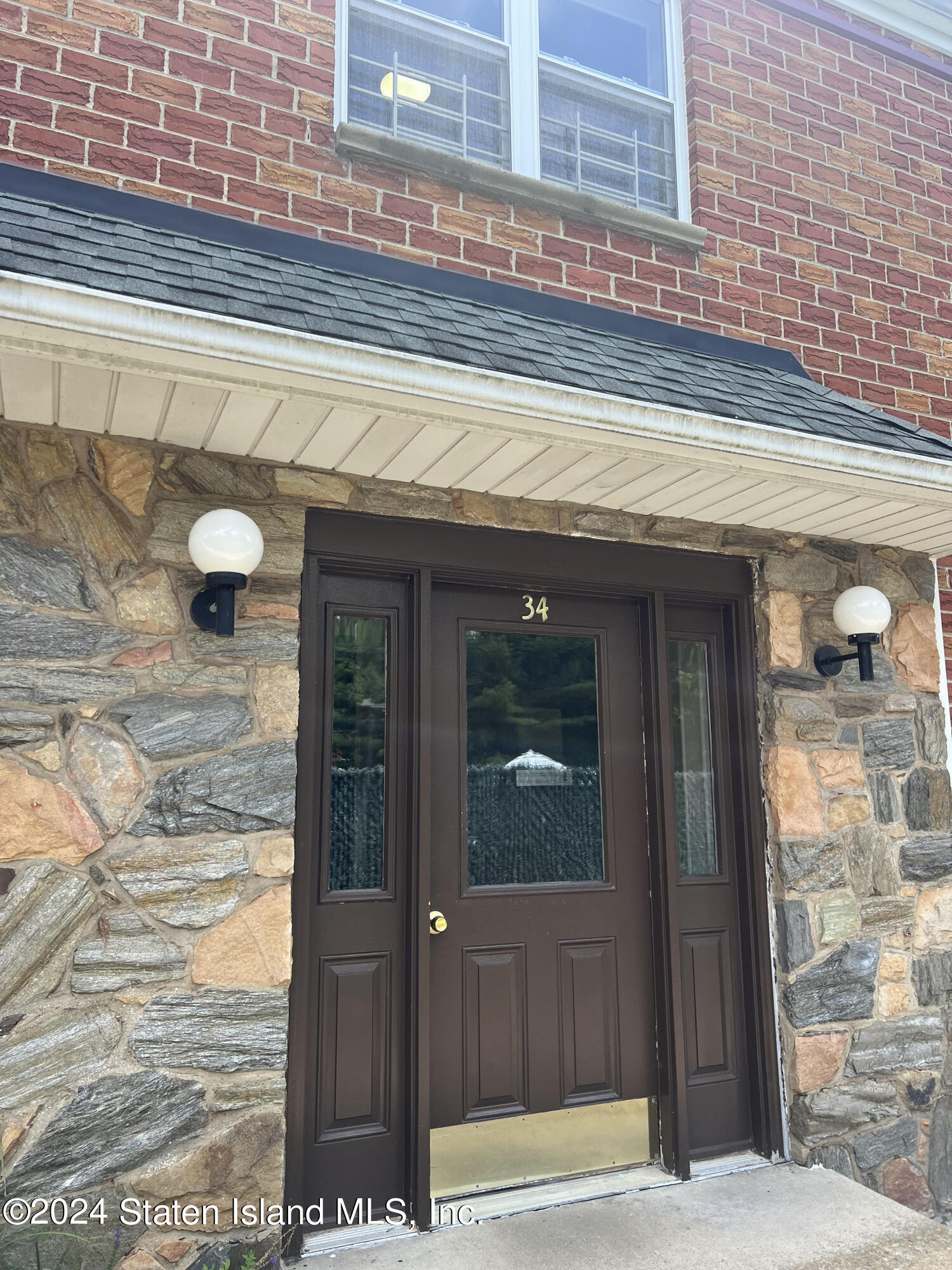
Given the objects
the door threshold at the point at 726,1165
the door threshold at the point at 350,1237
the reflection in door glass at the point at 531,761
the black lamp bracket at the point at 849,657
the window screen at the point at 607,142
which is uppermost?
the window screen at the point at 607,142

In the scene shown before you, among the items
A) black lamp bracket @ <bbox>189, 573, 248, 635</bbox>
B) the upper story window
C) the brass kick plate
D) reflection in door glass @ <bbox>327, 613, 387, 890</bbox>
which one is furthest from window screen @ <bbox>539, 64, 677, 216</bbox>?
the brass kick plate

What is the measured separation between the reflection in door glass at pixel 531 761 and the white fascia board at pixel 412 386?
1000mm

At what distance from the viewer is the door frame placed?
2869 mm

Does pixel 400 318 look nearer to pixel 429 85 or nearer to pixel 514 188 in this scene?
pixel 514 188

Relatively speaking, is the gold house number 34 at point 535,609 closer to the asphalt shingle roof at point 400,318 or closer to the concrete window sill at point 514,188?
the asphalt shingle roof at point 400,318

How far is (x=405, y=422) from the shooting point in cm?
254

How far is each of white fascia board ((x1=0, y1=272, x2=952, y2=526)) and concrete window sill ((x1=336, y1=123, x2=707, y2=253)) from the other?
4.78 feet

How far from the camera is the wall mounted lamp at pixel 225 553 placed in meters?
2.58

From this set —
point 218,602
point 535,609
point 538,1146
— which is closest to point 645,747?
point 535,609

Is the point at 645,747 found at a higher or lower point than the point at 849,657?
lower

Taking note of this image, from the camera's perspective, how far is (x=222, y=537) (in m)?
2.58

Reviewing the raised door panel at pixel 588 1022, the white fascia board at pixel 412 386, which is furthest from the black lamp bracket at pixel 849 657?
the raised door panel at pixel 588 1022

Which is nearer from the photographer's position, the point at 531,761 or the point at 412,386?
the point at 412,386

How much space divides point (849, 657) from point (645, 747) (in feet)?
3.07
